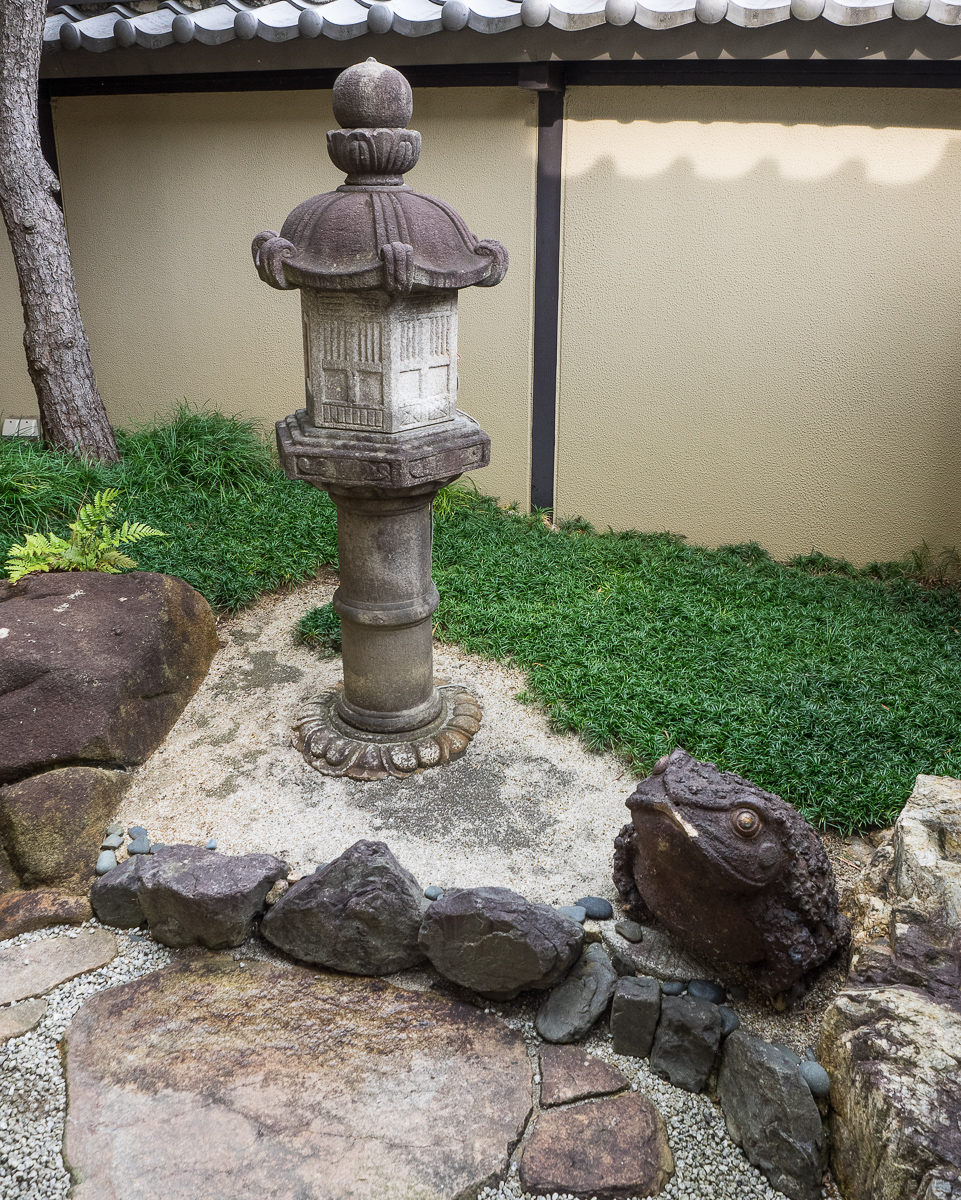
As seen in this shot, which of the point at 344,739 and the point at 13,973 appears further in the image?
the point at 344,739

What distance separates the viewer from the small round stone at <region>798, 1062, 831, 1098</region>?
3.08 m

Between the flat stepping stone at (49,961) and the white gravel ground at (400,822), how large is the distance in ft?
0.18

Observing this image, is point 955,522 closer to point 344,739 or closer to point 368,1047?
point 344,739

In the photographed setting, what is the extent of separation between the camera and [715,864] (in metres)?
3.23

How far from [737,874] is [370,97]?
11.3 feet

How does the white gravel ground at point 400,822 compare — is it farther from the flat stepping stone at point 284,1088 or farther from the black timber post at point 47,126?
the black timber post at point 47,126

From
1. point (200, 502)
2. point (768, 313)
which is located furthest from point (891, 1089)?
point (200, 502)

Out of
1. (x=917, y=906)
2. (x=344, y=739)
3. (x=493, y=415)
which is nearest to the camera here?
(x=917, y=906)

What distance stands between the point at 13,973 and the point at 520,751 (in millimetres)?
2525

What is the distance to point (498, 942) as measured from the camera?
3.46 meters

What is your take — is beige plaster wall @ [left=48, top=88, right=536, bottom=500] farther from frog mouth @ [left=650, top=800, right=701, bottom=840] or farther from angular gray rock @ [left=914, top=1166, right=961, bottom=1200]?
angular gray rock @ [left=914, top=1166, right=961, bottom=1200]

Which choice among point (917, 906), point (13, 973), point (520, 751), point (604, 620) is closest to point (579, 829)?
point (520, 751)

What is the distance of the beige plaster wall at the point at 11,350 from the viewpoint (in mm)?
8586

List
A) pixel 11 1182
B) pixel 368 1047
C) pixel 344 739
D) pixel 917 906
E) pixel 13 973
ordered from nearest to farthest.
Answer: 1. pixel 11 1182
2. pixel 917 906
3. pixel 368 1047
4. pixel 13 973
5. pixel 344 739
